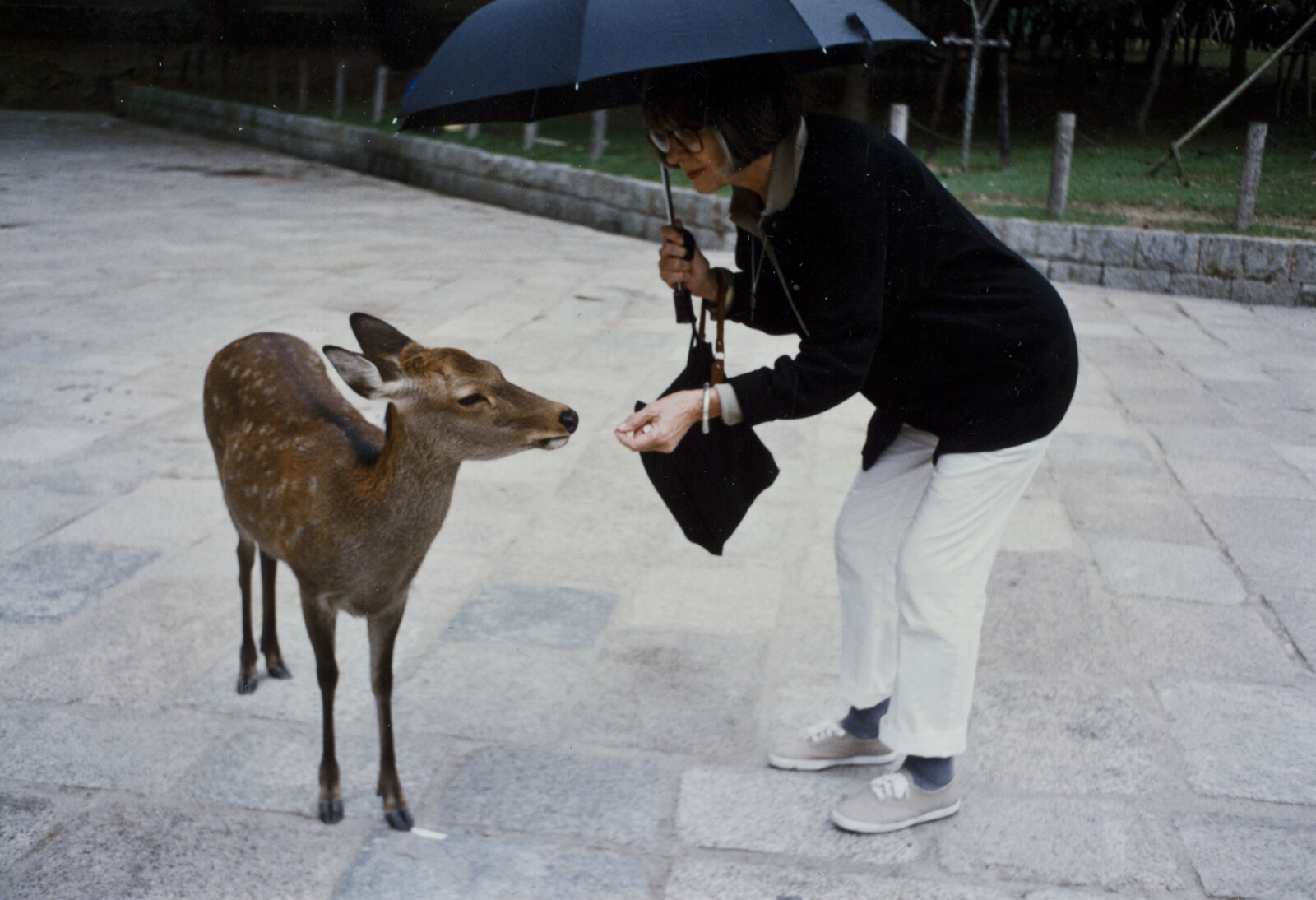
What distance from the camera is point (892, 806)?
2.75 meters

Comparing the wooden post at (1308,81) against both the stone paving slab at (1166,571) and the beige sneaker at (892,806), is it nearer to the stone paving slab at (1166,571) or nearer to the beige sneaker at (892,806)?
the stone paving slab at (1166,571)

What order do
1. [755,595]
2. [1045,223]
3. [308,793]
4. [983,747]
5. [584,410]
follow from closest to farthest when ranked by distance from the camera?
[308,793], [983,747], [755,595], [584,410], [1045,223]

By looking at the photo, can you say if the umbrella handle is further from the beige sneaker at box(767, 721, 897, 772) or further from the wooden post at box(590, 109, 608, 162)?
the wooden post at box(590, 109, 608, 162)

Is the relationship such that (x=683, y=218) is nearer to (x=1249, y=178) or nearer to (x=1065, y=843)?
(x=1249, y=178)

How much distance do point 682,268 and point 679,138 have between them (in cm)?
39

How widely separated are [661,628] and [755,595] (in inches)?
15.8

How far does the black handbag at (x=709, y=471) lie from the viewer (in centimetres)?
266

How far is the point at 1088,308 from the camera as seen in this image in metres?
8.64

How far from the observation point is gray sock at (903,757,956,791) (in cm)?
277

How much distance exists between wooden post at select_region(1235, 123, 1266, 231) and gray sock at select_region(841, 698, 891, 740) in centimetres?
799

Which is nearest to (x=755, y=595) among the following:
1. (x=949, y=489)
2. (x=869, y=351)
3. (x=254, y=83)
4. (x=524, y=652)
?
(x=524, y=652)

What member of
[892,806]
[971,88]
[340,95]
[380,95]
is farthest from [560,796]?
[340,95]

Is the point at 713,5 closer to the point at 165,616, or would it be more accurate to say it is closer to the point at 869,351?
the point at 869,351

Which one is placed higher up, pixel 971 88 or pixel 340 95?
pixel 971 88
